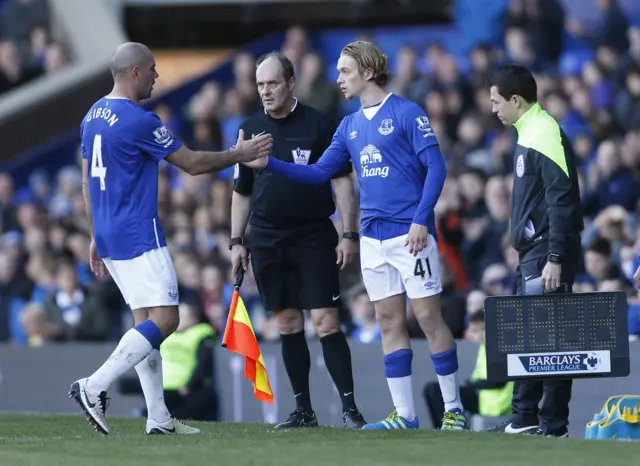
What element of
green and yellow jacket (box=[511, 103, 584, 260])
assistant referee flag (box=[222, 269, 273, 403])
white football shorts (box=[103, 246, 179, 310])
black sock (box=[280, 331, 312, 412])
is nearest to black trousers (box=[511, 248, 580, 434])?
green and yellow jacket (box=[511, 103, 584, 260])

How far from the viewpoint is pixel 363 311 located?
11906mm

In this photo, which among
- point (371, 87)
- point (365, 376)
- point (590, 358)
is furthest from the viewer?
point (365, 376)

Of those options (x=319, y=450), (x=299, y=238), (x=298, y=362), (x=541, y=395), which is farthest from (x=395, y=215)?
(x=319, y=450)

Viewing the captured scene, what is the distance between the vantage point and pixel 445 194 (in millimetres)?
13539

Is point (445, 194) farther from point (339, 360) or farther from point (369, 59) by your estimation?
point (369, 59)

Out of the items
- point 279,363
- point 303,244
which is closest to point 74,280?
point 279,363

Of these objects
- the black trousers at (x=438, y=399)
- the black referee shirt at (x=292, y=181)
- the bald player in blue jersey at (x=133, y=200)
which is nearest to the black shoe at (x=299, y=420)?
the bald player in blue jersey at (x=133, y=200)

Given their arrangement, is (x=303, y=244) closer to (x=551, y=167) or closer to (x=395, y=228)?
(x=395, y=228)

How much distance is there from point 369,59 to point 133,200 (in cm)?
156

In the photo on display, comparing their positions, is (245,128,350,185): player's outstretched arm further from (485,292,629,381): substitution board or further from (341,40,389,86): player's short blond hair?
(485,292,629,381): substitution board

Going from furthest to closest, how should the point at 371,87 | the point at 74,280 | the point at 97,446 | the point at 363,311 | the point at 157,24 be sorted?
the point at 157,24 → the point at 74,280 → the point at 363,311 → the point at 371,87 → the point at 97,446

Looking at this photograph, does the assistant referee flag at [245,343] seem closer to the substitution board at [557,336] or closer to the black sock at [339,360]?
the black sock at [339,360]

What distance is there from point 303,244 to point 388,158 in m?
0.83

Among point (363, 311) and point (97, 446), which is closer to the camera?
point (97, 446)
